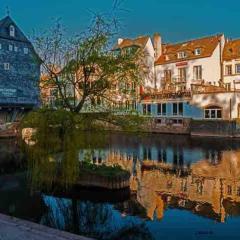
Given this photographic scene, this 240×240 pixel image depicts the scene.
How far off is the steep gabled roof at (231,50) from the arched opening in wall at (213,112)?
992cm

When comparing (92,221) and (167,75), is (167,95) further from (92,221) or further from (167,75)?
(92,221)

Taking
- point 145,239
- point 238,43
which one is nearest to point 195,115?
point 238,43

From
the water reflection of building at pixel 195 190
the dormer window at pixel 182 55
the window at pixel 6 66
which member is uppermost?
the dormer window at pixel 182 55

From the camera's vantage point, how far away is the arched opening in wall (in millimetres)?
43375

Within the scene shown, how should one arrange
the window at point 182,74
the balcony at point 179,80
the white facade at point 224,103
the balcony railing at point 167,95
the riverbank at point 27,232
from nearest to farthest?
the riverbank at point 27,232 < the white facade at point 224,103 < the balcony railing at point 167,95 < the balcony at point 179,80 < the window at point 182,74

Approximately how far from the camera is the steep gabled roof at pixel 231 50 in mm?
50559

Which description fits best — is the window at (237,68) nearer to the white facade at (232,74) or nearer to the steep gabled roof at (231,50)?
the white facade at (232,74)

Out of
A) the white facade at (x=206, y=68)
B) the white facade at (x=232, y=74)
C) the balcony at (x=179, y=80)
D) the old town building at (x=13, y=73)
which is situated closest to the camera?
the white facade at (x=232, y=74)

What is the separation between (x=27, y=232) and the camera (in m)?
7.68

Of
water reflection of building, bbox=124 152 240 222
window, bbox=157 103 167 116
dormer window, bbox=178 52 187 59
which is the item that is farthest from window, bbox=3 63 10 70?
water reflection of building, bbox=124 152 240 222

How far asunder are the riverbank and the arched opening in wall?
37567 mm

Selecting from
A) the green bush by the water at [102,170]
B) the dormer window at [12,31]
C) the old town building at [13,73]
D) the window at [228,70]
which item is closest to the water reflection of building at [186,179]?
the green bush by the water at [102,170]

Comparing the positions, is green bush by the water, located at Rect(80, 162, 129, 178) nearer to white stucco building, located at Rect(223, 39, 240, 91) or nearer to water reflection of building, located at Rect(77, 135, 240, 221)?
water reflection of building, located at Rect(77, 135, 240, 221)

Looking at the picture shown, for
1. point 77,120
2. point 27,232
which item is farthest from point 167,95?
point 27,232
